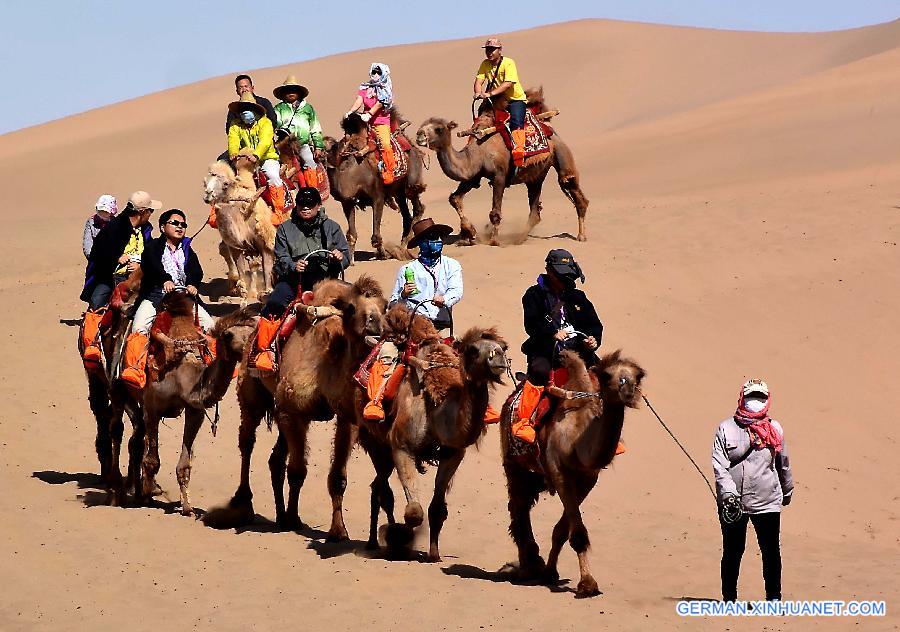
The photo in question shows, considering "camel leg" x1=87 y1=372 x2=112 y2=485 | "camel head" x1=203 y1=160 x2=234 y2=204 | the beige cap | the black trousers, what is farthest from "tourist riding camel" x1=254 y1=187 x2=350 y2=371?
"camel head" x1=203 y1=160 x2=234 y2=204

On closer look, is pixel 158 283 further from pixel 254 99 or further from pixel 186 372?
pixel 254 99

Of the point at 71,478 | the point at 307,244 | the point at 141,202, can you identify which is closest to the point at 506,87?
the point at 141,202

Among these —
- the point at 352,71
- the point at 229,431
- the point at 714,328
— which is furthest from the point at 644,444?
the point at 352,71

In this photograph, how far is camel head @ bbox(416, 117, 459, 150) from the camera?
69.2ft

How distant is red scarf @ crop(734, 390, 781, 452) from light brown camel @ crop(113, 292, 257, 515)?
4.98 metres

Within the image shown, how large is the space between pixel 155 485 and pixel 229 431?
2335 mm

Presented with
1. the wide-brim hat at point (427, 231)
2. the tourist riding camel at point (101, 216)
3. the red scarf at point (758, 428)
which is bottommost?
the red scarf at point (758, 428)

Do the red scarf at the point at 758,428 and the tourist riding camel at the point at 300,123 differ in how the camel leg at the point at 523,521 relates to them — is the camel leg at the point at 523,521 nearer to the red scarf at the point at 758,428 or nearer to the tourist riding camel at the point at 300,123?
the red scarf at the point at 758,428

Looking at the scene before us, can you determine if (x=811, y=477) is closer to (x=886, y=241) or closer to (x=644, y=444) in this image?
(x=644, y=444)

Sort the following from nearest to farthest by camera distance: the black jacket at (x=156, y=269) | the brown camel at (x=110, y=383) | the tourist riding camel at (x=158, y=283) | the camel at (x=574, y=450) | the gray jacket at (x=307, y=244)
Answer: the camel at (x=574, y=450) → the gray jacket at (x=307, y=244) → the tourist riding camel at (x=158, y=283) → the black jacket at (x=156, y=269) → the brown camel at (x=110, y=383)

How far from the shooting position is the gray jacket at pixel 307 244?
12.8 metres

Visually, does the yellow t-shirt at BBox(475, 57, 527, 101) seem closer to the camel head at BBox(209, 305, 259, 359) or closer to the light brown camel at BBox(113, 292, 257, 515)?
the light brown camel at BBox(113, 292, 257, 515)

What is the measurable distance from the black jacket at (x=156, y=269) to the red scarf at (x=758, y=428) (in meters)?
6.03

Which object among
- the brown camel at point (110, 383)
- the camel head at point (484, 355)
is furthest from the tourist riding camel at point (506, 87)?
the camel head at point (484, 355)
